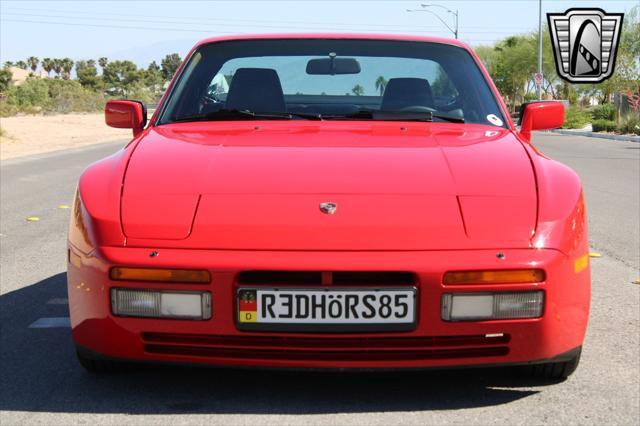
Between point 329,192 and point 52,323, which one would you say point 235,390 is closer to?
point 329,192

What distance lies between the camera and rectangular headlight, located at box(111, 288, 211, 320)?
2893 mm

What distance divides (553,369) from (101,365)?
5.44ft

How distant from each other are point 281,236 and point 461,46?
2065 millimetres

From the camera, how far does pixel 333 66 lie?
15.3 feet

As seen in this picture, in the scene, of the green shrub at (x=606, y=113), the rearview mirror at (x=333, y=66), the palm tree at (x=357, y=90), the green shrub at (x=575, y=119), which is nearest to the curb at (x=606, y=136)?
the green shrub at (x=606, y=113)

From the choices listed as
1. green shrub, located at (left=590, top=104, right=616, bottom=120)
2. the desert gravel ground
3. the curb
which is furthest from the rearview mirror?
green shrub, located at (left=590, top=104, right=616, bottom=120)

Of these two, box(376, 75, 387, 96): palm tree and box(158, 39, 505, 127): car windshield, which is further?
box(376, 75, 387, 96): palm tree

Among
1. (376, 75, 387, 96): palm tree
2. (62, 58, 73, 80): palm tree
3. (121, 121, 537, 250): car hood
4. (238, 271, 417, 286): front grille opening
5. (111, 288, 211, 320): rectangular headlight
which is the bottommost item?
(62, 58, 73, 80): palm tree

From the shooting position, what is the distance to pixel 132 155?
Result: 11.6 ft

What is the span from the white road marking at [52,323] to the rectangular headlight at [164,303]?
1434mm

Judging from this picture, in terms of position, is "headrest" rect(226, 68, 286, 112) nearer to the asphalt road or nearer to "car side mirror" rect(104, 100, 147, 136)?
"car side mirror" rect(104, 100, 147, 136)

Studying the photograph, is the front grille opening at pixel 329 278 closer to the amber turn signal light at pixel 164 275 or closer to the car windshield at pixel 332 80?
the amber turn signal light at pixel 164 275

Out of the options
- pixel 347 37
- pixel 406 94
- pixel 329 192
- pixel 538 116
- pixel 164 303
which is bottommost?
pixel 164 303

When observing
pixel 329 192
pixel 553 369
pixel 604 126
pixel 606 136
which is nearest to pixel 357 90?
pixel 329 192
